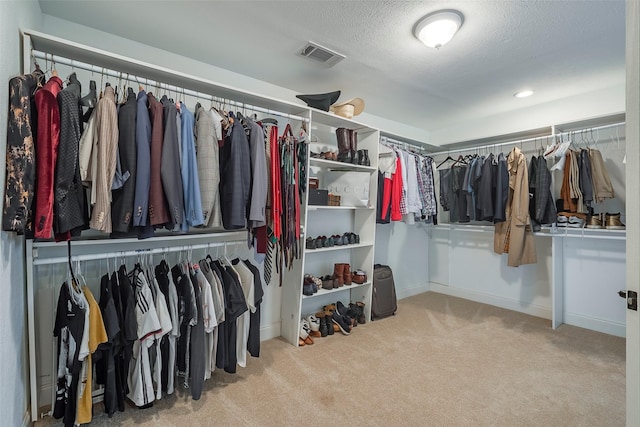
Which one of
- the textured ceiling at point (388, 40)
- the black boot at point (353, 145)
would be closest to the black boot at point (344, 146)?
the black boot at point (353, 145)

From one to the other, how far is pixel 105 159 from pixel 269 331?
1919mm

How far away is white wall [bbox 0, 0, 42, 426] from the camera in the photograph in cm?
120

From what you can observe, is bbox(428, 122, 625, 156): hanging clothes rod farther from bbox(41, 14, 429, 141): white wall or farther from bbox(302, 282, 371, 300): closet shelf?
bbox(41, 14, 429, 141): white wall

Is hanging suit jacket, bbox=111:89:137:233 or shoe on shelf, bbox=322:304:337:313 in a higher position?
hanging suit jacket, bbox=111:89:137:233

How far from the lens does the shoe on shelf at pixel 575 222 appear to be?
2.88m

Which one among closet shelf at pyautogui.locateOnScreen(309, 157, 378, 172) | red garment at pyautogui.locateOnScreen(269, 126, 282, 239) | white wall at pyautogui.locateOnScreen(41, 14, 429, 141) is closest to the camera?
white wall at pyautogui.locateOnScreen(41, 14, 429, 141)

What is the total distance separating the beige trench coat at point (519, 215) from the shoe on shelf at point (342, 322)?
5.82ft

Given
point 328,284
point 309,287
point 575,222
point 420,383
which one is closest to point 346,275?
point 328,284

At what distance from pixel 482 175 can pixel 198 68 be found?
2.90 metres

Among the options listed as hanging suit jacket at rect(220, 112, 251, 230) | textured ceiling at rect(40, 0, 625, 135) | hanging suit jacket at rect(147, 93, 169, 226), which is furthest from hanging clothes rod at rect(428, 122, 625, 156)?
hanging suit jacket at rect(147, 93, 169, 226)

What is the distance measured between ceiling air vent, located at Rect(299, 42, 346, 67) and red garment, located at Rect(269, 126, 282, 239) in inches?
24.5

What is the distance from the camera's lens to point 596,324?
2988mm

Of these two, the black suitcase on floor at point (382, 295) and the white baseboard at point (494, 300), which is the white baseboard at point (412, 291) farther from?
the black suitcase on floor at point (382, 295)

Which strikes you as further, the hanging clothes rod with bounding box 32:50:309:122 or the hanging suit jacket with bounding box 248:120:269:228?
the hanging suit jacket with bounding box 248:120:269:228
